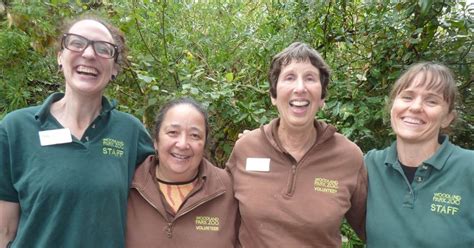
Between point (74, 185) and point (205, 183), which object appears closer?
point (74, 185)

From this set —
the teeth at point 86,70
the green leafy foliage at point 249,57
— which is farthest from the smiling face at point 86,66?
the green leafy foliage at point 249,57

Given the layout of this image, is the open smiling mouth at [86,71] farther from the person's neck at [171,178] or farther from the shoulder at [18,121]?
the person's neck at [171,178]

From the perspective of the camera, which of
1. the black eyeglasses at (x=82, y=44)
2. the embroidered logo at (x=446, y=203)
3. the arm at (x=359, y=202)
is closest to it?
the embroidered logo at (x=446, y=203)

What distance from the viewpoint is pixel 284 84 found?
2.54 m

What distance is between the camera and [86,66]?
2.24m

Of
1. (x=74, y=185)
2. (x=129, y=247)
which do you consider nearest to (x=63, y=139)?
(x=74, y=185)

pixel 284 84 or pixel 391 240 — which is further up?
pixel 284 84

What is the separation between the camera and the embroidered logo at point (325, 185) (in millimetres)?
2400

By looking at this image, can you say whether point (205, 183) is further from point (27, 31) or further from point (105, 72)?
point (27, 31)

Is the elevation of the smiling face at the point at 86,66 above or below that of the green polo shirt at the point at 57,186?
above

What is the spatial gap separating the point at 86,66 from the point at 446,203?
1.80 m

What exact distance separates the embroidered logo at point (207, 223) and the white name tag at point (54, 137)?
2.40 feet

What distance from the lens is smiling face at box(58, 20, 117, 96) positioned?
87.7 inches

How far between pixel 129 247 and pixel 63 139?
610mm
